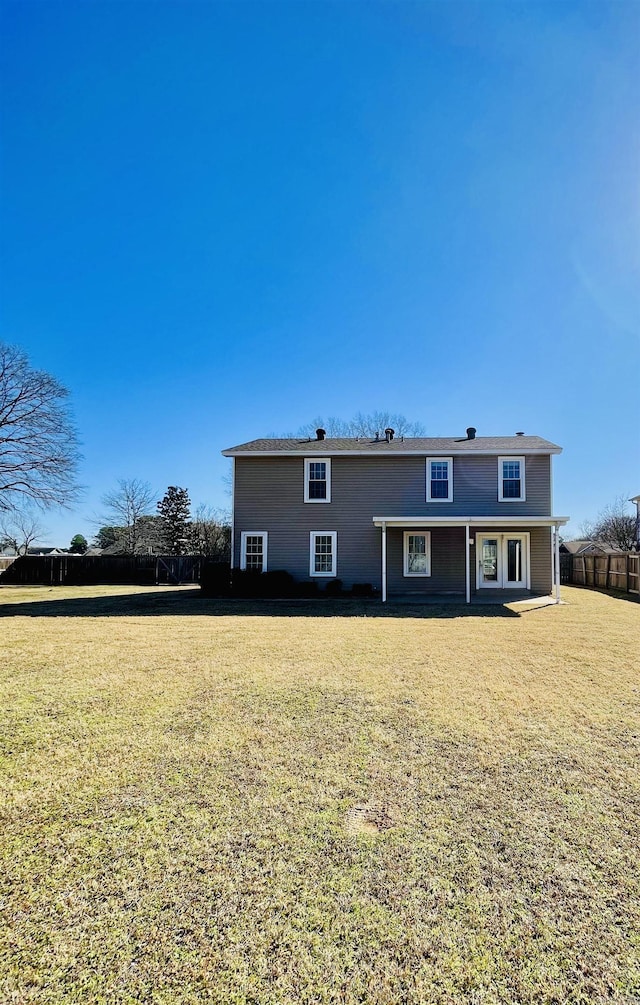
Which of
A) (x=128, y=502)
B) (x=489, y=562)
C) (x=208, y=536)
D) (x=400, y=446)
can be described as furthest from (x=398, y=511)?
(x=128, y=502)

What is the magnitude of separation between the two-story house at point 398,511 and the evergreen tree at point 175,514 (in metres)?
20.8

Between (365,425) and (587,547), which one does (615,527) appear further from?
(365,425)

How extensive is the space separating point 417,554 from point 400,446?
415 cm

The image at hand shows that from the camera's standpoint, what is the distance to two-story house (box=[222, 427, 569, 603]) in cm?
1673

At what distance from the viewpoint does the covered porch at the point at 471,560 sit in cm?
1672

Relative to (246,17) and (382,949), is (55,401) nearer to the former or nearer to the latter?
(246,17)

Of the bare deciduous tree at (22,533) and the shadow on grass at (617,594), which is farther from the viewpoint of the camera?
the bare deciduous tree at (22,533)

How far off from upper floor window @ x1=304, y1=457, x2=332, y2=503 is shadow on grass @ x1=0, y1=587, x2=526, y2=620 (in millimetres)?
4022

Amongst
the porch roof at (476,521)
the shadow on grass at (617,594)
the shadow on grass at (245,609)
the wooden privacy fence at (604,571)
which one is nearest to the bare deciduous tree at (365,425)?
the wooden privacy fence at (604,571)

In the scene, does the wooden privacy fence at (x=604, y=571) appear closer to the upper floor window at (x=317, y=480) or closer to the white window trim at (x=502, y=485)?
the white window trim at (x=502, y=485)

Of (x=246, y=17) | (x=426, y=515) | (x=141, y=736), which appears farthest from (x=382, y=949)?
(x=426, y=515)

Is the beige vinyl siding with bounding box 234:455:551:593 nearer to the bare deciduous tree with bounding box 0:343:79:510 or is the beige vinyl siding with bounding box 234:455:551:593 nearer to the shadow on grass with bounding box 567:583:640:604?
the shadow on grass with bounding box 567:583:640:604

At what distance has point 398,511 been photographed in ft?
55.7

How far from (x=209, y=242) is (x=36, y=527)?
3852cm
